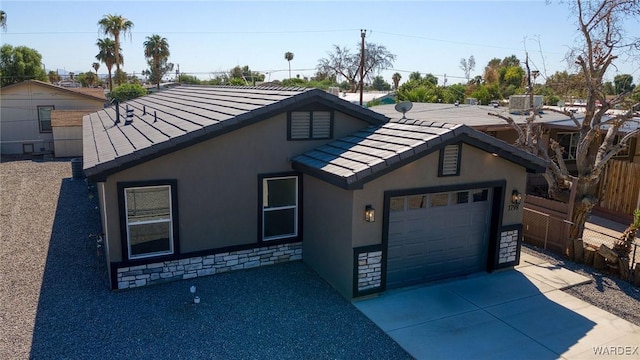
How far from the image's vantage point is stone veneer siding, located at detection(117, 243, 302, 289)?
9.19 meters

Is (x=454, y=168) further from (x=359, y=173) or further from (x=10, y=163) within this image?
(x=10, y=163)

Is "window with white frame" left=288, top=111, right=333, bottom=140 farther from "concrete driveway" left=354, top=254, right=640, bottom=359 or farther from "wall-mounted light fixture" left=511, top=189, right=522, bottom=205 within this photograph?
"wall-mounted light fixture" left=511, top=189, right=522, bottom=205

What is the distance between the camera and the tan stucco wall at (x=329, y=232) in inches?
347

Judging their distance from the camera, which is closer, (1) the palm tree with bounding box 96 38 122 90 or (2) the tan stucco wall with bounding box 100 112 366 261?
(2) the tan stucco wall with bounding box 100 112 366 261

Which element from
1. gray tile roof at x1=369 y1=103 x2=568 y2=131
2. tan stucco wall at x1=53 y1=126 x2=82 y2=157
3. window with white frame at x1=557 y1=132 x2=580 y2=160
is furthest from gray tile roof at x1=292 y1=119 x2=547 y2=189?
tan stucco wall at x1=53 y1=126 x2=82 y2=157

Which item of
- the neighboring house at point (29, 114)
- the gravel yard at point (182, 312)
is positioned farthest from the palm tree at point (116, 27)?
the gravel yard at point (182, 312)

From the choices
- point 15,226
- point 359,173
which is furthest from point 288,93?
point 15,226

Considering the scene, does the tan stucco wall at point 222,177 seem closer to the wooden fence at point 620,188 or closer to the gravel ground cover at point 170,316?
the gravel ground cover at point 170,316

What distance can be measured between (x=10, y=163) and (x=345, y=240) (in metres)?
22.4

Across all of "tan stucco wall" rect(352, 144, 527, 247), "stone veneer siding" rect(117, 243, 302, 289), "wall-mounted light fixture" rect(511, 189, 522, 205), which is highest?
"tan stucco wall" rect(352, 144, 527, 247)

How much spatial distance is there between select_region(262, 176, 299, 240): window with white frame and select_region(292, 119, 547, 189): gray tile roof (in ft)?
2.01

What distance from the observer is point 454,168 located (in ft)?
30.8

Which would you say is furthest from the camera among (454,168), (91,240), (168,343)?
(91,240)

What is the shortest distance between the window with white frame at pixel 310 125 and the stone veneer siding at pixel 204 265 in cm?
255
